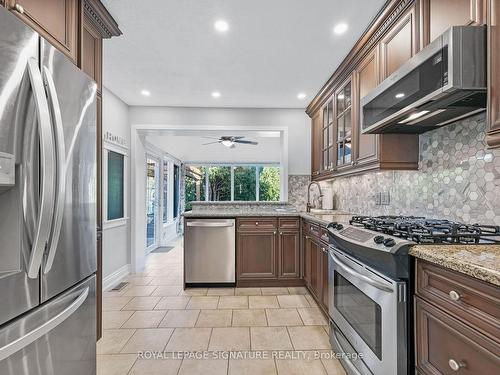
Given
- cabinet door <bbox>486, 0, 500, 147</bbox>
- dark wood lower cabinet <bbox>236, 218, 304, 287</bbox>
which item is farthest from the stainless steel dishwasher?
cabinet door <bbox>486, 0, 500, 147</bbox>

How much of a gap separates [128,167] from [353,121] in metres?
3.13

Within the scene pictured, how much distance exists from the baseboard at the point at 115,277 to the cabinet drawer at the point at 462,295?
3.43 metres

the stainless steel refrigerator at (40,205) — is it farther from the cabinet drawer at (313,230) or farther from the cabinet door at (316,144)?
the cabinet door at (316,144)

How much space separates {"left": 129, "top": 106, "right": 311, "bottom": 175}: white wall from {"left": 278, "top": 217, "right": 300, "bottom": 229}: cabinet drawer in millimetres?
1027

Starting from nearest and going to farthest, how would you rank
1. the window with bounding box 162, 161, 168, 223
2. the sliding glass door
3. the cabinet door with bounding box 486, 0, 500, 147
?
the cabinet door with bounding box 486, 0, 500, 147
the sliding glass door
the window with bounding box 162, 161, 168, 223

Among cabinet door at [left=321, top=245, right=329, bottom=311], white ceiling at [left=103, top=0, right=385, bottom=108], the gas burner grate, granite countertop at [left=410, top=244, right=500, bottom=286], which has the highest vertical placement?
white ceiling at [left=103, top=0, right=385, bottom=108]

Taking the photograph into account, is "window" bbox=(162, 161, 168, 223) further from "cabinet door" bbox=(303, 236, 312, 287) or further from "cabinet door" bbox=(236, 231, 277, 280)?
"cabinet door" bbox=(303, 236, 312, 287)

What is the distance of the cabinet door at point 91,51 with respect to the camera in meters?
2.03

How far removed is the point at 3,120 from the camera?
2.96 feet

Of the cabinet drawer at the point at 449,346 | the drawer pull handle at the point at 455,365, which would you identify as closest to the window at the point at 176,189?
the cabinet drawer at the point at 449,346

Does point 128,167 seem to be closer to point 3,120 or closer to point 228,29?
point 228,29

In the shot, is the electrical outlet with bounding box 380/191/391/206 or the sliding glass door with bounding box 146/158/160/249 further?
the sliding glass door with bounding box 146/158/160/249

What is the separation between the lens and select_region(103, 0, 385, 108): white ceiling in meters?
2.07

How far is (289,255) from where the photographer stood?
356cm
